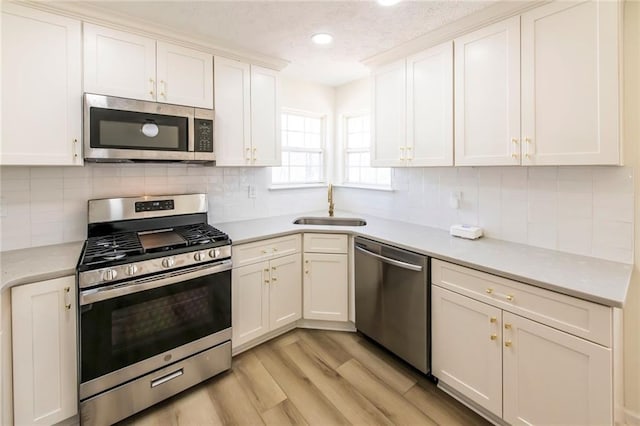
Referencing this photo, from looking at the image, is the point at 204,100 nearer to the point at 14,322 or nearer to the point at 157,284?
the point at 157,284

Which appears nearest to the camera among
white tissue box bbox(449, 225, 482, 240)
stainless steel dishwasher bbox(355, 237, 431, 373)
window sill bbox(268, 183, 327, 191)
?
stainless steel dishwasher bbox(355, 237, 431, 373)

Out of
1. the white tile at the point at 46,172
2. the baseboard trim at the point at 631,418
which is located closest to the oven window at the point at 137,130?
the white tile at the point at 46,172

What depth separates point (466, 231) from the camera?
7.64ft

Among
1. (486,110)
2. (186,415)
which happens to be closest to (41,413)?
(186,415)

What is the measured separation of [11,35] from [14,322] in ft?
5.03

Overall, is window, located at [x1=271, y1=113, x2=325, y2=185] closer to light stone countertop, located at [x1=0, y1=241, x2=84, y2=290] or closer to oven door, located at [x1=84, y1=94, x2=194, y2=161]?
oven door, located at [x1=84, y1=94, x2=194, y2=161]

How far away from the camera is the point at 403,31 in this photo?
2246mm

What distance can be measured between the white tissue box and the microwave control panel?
2001 millimetres

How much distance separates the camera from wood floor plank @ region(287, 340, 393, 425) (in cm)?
185

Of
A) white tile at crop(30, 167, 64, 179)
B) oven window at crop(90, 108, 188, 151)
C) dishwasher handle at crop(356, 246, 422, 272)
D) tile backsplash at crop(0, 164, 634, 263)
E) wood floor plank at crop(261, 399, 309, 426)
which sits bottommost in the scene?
wood floor plank at crop(261, 399, 309, 426)

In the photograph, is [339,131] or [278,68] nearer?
[278,68]

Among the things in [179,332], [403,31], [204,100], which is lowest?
[179,332]

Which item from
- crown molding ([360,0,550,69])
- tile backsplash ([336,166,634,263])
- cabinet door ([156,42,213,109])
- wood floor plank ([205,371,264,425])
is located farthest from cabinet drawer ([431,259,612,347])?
cabinet door ([156,42,213,109])

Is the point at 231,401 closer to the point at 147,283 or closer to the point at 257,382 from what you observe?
the point at 257,382
